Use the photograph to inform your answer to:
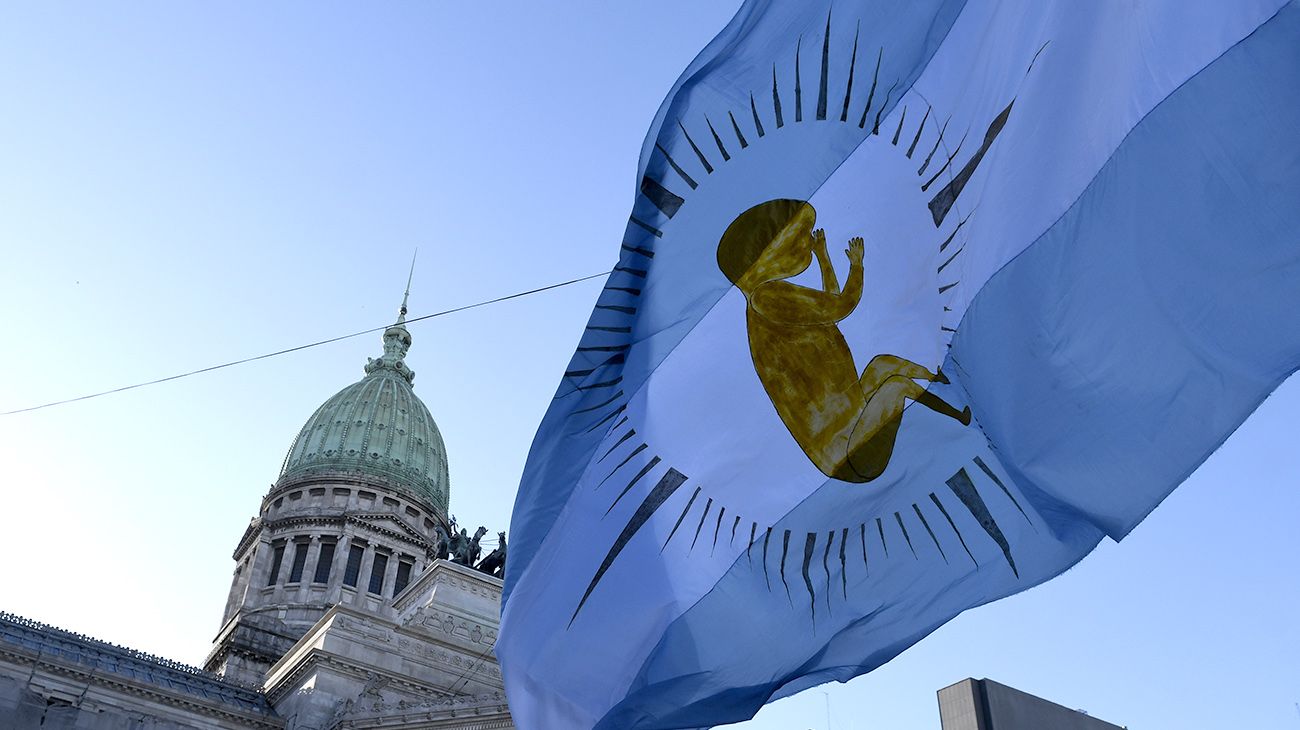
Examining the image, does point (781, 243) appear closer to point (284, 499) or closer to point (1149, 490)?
point (1149, 490)

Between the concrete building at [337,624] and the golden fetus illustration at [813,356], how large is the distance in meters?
11.6

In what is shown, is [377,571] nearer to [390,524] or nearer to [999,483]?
[390,524]

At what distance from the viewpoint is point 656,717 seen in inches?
317

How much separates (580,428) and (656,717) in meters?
2.11

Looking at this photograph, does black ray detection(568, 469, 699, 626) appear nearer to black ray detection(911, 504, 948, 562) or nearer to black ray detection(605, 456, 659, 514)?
black ray detection(605, 456, 659, 514)

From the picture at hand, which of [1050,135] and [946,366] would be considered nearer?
[1050,135]

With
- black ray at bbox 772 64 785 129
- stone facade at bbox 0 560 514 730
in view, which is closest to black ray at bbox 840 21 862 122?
black ray at bbox 772 64 785 129

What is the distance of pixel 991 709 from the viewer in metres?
14.7

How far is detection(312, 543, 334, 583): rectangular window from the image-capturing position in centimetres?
6962

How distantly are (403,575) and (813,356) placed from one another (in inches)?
2596

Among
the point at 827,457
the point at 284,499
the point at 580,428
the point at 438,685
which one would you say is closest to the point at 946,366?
the point at 827,457

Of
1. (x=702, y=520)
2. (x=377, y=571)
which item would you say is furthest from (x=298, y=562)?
(x=702, y=520)

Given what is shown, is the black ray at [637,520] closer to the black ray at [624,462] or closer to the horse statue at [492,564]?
the black ray at [624,462]

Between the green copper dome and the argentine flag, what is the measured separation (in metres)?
65.7
